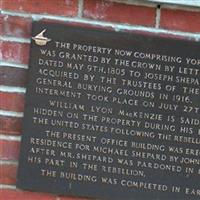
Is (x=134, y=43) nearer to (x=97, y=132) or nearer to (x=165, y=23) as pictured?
(x=165, y=23)

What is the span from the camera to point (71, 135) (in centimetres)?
258

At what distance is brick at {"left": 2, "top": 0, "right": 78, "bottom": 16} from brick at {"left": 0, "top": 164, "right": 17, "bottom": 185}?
0.66m

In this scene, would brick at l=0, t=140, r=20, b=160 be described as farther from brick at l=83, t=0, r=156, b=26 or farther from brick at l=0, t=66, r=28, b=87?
brick at l=83, t=0, r=156, b=26

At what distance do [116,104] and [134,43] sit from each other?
258 mm

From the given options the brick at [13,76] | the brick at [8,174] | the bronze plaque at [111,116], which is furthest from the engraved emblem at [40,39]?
the brick at [8,174]

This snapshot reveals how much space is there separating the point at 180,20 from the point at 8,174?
0.96 meters

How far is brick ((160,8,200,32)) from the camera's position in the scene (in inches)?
100

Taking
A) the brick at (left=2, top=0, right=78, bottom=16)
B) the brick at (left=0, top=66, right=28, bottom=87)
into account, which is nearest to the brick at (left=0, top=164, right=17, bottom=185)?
the brick at (left=0, top=66, right=28, bottom=87)

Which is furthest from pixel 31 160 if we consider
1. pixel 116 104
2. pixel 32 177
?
pixel 116 104

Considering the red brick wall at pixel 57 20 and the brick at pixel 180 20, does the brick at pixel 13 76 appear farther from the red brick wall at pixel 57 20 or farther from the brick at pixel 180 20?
the brick at pixel 180 20

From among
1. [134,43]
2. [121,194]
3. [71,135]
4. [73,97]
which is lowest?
[121,194]

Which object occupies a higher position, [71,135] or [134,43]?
[134,43]

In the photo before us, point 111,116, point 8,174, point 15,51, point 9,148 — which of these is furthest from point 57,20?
point 8,174

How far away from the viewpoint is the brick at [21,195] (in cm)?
264
